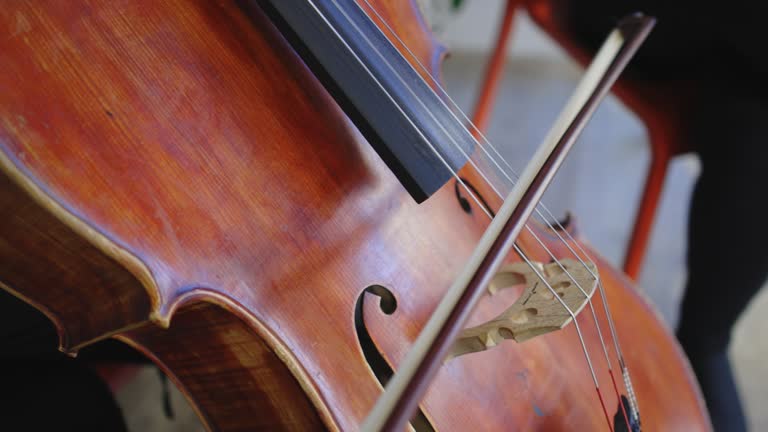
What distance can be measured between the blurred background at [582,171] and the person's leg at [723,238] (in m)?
0.03

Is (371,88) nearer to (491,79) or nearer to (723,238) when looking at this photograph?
(723,238)

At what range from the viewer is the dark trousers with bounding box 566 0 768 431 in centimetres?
91

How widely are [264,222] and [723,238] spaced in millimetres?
739

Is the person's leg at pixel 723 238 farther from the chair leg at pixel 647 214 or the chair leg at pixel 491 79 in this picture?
the chair leg at pixel 491 79

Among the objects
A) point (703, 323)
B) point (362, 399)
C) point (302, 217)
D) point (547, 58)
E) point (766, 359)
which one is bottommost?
point (766, 359)

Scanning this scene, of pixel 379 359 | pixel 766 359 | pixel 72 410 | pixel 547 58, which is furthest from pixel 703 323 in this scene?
pixel 547 58

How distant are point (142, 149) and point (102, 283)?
0.32 ft

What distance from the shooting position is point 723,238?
3.10 feet

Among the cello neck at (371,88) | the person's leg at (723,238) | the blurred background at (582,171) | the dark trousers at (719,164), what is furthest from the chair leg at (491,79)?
the cello neck at (371,88)

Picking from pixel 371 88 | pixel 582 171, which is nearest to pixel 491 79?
pixel 582 171

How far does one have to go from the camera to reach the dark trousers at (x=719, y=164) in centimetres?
91

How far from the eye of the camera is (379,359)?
51cm

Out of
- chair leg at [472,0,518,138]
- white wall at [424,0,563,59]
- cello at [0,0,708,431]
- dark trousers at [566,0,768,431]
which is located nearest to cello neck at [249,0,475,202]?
cello at [0,0,708,431]

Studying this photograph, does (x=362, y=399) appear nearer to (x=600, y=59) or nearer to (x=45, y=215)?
(x=45, y=215)
